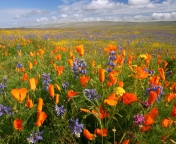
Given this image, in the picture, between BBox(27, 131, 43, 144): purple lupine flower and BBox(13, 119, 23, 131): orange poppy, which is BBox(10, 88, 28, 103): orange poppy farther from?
BBox(27, 131, 43, 144): purple lupine flower

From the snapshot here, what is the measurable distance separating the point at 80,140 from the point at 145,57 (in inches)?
62.1

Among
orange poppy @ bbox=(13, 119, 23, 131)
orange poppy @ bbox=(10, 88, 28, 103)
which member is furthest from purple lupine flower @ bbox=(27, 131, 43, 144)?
orange poppy @ bbox=(10, 88, 28, 103)

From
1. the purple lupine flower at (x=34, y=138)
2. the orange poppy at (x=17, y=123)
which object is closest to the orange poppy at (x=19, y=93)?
the orange poppy at (x=17, y=123)

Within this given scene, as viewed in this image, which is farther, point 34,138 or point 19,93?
point 34,138

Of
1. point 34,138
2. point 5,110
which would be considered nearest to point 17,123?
point 34,138

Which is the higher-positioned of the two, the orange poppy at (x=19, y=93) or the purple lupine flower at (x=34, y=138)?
the orange poppy at (x=19, y=93)

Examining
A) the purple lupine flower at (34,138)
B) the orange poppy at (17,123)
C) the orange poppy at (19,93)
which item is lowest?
the purple lupine flower at (34,138)

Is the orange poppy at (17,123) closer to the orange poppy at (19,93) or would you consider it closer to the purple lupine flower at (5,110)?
the orange poppy at (19,93)

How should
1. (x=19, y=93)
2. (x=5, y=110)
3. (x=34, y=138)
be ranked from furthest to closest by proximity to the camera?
(x=5, y=110)
(x=34, y=138)
(x=19, y=93)

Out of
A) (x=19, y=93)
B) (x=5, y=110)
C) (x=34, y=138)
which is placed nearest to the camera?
(x=19, y=93)

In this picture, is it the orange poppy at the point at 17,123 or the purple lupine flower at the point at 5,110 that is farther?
the purple lupine flower at the point at 5,110

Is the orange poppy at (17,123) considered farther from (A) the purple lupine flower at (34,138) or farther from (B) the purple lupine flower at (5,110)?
(B) the purple lupine flower at (5,110)

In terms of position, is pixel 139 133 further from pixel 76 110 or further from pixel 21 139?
pixel 21 139

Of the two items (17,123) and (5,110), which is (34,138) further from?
(5,110)
